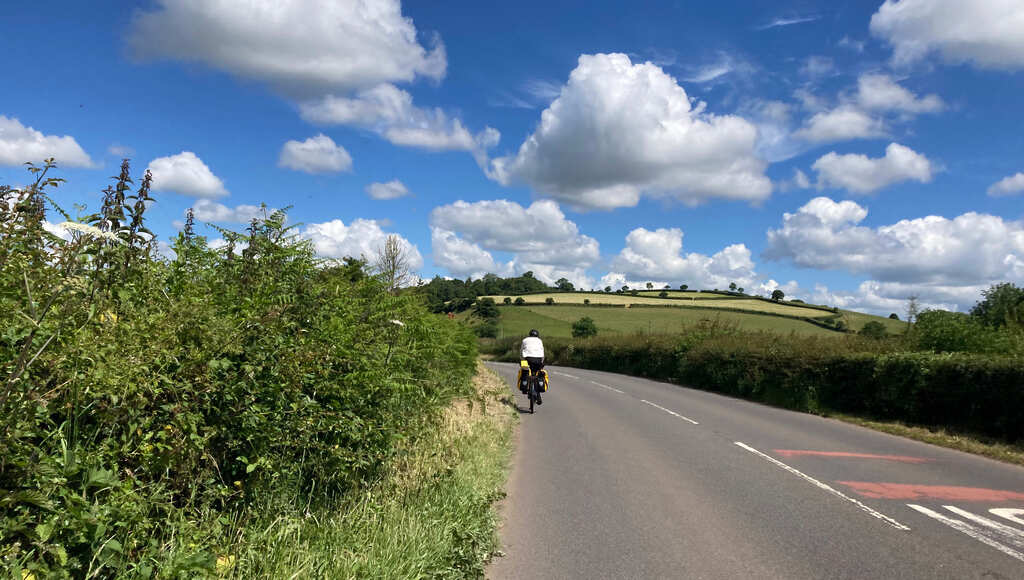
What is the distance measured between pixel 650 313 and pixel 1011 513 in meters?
73.4

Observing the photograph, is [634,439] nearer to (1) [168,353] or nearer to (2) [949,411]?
(2) [949,411]

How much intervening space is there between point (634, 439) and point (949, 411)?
753 centimetres

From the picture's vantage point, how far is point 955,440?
1185 centimetres

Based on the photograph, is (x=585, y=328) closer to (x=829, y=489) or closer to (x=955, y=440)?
(x=955, y=440)

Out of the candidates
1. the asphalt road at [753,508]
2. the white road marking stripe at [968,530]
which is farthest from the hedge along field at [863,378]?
the white road marking stripe at [968,530]

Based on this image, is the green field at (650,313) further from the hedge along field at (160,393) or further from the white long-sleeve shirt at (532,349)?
the hedge along field at (160,393)

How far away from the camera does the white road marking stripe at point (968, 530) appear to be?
5551 millimetres

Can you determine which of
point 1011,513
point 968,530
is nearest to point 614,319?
point 1011,513

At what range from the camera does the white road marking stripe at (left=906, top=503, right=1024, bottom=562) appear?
555cm

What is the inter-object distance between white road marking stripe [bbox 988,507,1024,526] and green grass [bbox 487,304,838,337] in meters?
55.6

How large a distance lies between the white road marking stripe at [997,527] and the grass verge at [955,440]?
15.2ft

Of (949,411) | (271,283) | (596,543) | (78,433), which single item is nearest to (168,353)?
(78,433)

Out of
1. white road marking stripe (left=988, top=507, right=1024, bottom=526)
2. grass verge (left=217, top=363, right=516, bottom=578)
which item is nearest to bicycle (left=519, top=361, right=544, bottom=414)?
grass verge (left=217, top=363, right=516, bottom=578)

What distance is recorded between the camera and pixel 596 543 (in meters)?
5.69
